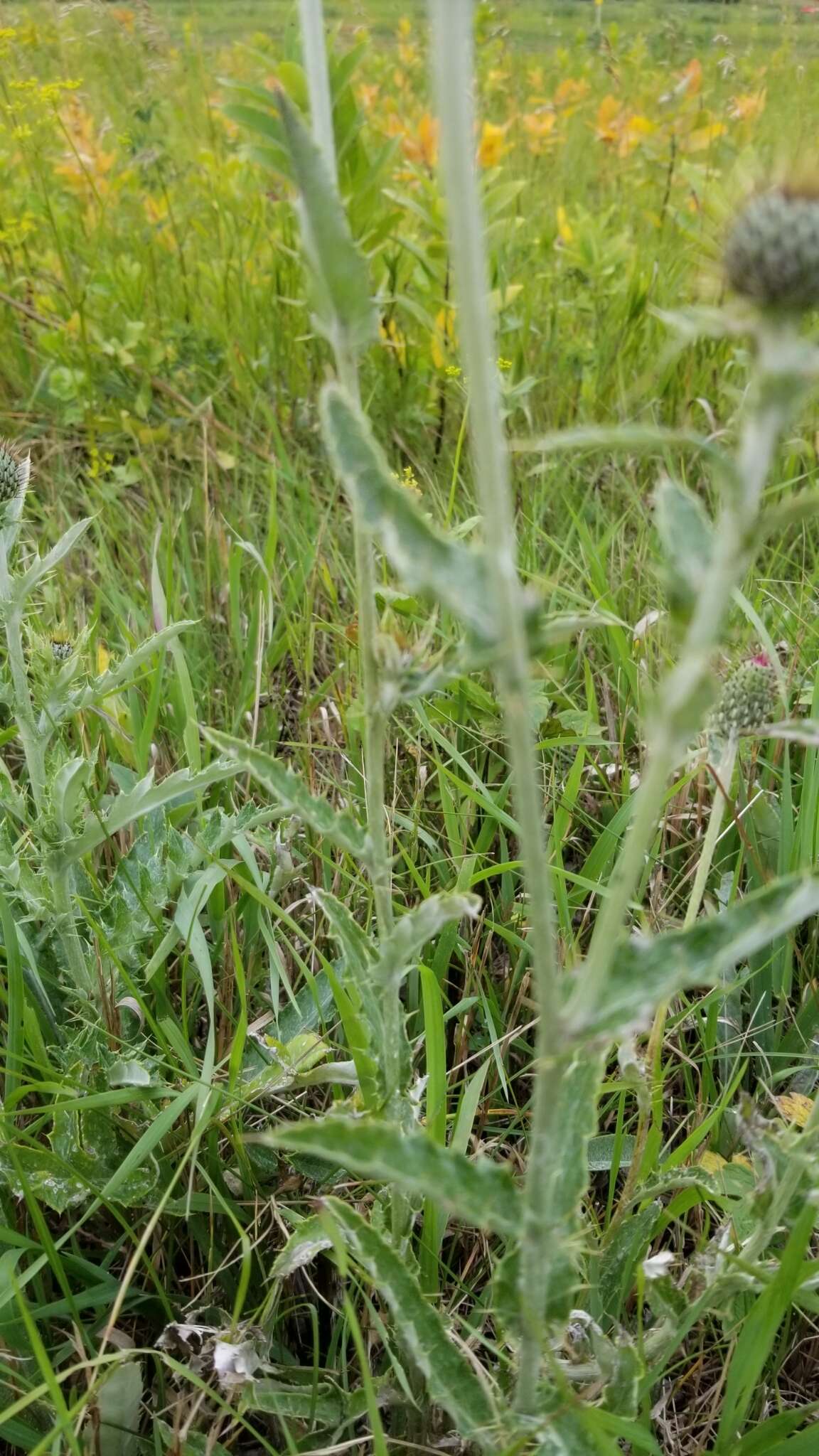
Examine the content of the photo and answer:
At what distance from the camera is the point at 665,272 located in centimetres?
334

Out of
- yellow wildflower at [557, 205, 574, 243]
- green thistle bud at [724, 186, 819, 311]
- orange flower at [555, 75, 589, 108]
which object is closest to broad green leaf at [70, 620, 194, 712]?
green thistle bud at [724, 186, 819, 311]

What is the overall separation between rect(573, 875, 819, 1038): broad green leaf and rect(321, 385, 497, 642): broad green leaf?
213mm

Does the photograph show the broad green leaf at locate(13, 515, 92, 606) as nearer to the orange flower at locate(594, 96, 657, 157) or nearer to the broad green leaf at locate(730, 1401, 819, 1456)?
the broad green leaf at locate(730, 1401, 819, 1456)

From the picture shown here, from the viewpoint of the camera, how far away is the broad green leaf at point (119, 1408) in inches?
40.3

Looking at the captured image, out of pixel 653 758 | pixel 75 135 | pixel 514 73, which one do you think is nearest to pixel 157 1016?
pixel 653 758

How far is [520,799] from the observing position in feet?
1.92

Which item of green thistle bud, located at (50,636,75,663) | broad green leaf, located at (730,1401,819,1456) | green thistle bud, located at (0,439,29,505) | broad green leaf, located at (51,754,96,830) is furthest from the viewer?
green thistle bud, located at (50,636,75,663)

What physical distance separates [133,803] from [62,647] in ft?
1.32

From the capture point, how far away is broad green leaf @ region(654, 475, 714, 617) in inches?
23.0

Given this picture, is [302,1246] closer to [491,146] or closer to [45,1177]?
[45,1177]

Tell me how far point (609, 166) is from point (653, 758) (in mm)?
4751

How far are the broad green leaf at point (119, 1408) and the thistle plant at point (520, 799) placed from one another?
0.93ft

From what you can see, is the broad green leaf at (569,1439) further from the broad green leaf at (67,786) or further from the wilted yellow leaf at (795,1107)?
the broad green leaf at (67,786)

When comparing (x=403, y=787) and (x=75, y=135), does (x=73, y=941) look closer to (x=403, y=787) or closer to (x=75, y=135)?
(x=403, y=787)
